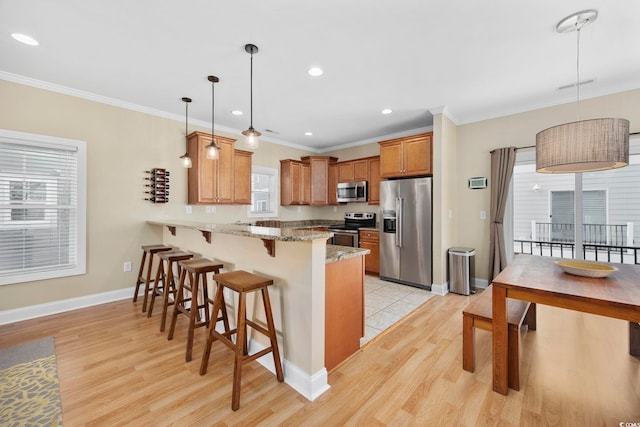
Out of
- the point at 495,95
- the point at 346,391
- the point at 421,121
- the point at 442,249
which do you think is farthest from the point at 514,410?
the point at 421,121

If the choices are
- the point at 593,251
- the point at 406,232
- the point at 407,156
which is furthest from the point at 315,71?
the point at 593,251

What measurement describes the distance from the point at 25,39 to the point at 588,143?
4.29 metres

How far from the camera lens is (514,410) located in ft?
5.34

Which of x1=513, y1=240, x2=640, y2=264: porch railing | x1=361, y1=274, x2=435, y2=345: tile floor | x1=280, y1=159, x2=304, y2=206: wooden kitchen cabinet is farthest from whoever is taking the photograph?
x1=280, y1=159, x2=304, y2=206: wooden kitchen cabinet

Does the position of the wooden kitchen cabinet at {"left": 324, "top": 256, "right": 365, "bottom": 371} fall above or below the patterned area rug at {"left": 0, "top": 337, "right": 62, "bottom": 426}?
above

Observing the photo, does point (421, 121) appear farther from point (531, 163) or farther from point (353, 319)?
point (353, 319)

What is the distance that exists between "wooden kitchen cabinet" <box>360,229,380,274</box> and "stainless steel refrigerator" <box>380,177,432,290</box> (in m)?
0.24

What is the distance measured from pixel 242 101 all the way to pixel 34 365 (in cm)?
327

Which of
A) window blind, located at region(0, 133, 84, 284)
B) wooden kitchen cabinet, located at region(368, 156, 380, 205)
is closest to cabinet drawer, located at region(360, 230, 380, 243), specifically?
wooden kitchen cabinet, located at region(368, 156, 380, 205)

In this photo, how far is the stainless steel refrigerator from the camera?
400 cm

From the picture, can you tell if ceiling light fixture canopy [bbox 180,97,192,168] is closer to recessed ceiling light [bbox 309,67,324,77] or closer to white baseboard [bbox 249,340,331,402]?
recessed ceiling light [bbox 309,67,324,77]

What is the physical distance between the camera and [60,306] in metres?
3.11

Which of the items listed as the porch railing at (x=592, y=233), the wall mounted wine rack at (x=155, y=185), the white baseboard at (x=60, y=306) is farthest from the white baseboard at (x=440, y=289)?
the white baseboard at (x=60, y=306)

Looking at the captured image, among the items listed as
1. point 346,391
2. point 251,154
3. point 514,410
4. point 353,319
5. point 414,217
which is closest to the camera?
point 514,410
